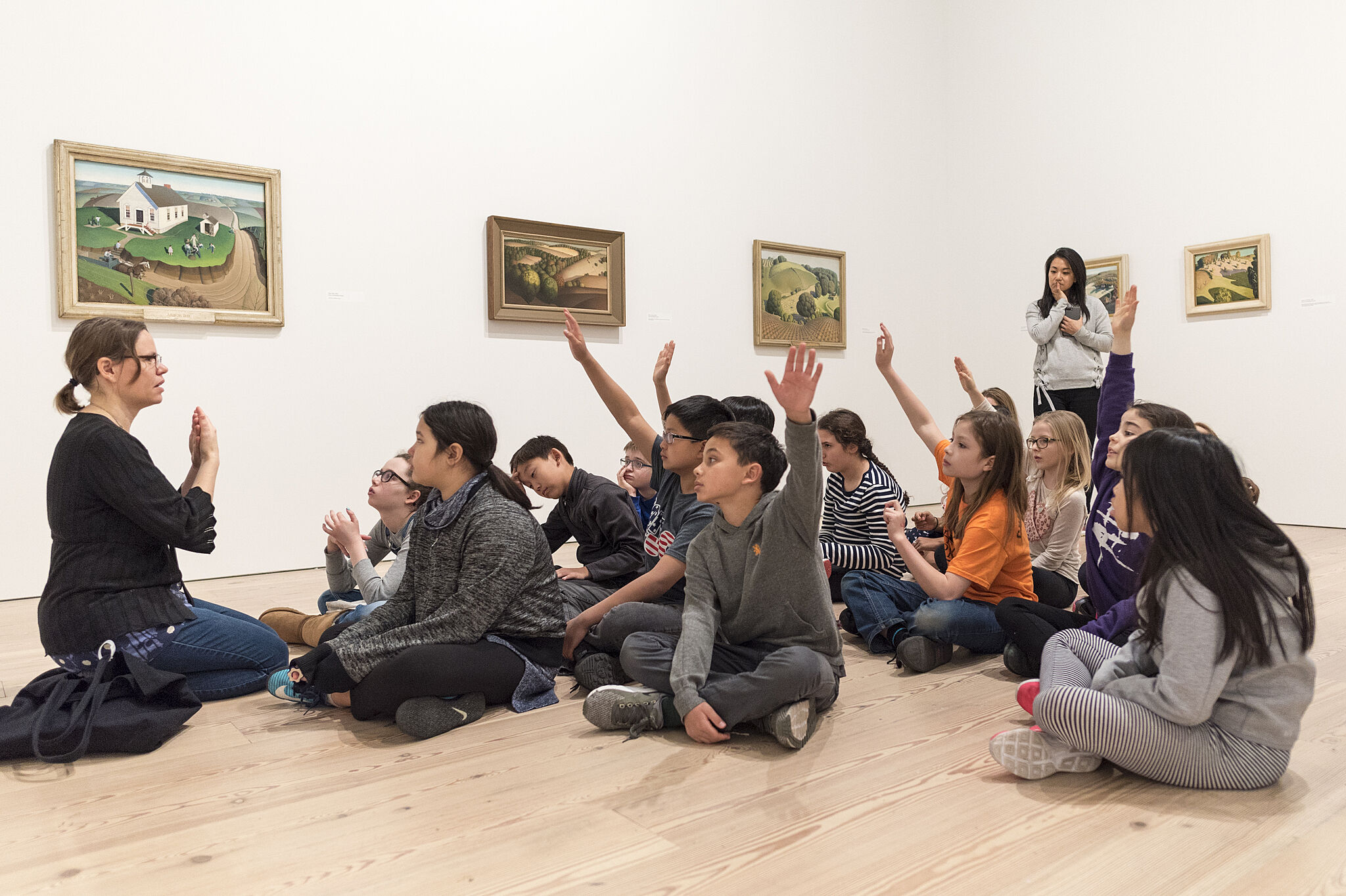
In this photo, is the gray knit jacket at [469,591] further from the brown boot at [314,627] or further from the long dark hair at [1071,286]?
the long dark hair at [1071,286]

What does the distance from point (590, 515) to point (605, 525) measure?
0.34 ft

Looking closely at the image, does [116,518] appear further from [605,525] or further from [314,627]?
[605,525]

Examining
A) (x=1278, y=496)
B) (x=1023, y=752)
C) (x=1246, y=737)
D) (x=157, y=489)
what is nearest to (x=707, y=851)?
(x=1023, y=752)

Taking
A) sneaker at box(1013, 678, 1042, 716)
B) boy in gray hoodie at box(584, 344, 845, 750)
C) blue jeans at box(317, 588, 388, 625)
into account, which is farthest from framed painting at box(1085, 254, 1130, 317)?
blue jeans at box(317, 588, 388, 625)

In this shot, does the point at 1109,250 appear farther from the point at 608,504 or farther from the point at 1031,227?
the point at 608,504

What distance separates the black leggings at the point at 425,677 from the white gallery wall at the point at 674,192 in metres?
3.90

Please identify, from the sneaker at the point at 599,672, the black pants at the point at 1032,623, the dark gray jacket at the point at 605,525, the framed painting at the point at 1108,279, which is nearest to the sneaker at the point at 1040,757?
the black pants at the point at 1032,623

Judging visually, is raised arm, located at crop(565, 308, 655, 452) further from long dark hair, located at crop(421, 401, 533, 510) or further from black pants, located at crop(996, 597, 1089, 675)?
black pants, located at crop(996, 597, 1089, 675)

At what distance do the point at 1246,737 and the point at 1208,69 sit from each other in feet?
27.9

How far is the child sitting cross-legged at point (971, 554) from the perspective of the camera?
13.3 ft

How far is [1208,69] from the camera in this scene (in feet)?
29.7

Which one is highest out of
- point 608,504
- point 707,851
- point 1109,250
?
point 1109,250

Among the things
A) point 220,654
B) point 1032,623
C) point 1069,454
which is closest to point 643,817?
point 1032,623

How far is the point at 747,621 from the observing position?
3.39 metres
